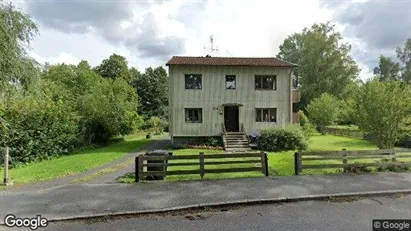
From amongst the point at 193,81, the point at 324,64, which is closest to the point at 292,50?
the point at 324,64

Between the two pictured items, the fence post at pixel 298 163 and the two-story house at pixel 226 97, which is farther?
the two-story house at pixel 226 97

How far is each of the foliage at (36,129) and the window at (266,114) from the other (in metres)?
15.0

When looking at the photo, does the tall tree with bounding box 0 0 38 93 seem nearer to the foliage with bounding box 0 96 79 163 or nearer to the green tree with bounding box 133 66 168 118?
the foliage with bounding box 0 96 79 163

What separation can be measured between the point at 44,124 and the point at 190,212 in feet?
52.3

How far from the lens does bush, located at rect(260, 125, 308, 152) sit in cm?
2320

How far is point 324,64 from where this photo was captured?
52.2 metres

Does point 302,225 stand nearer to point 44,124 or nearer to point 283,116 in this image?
point 44,124

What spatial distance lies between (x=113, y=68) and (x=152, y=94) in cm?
1138

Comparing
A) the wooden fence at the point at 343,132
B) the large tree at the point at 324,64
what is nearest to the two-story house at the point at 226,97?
the wooden fence at the point at 343,132

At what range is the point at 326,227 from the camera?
6.43 meters

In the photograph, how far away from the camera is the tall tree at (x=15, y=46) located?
11.5 meters

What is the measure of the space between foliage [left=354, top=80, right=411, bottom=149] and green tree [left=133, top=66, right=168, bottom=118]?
4098 centimetres

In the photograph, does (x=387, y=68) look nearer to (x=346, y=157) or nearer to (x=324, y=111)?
(x=324, y=111)

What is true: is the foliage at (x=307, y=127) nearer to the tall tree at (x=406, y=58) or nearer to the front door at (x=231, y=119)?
the front door at (x=231, y=119)
